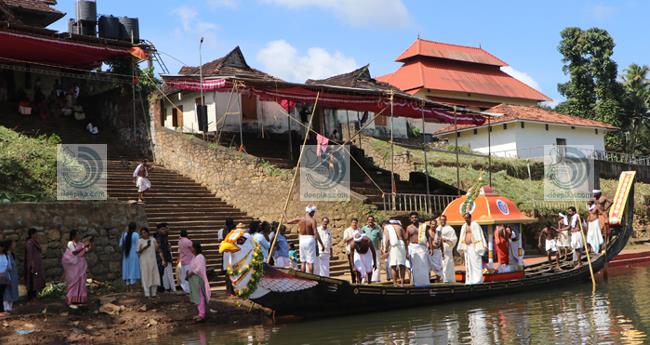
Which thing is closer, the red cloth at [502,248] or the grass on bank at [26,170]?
the grass on bank at [26,170]

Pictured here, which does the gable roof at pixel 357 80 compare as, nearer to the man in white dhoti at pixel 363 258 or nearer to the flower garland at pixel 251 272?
the man in white dhoti at pixel 363 258

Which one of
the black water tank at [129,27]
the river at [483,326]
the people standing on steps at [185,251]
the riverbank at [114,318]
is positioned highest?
the black water tank at [129,27]

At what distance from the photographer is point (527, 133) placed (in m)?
36.0

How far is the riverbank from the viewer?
1134cm

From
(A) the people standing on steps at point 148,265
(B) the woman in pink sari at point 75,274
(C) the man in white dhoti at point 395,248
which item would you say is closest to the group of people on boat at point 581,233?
(C) the man in white dhoti at point 395,248

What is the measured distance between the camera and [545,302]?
14133mm

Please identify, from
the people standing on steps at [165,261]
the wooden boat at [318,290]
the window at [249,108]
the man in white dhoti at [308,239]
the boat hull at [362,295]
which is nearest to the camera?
the wooden boat at [318,290]

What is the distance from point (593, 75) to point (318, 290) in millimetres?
35047

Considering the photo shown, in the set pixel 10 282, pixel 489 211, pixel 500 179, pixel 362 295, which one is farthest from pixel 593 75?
pixel 10 282

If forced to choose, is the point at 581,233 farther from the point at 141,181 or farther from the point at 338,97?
the point at 141,181

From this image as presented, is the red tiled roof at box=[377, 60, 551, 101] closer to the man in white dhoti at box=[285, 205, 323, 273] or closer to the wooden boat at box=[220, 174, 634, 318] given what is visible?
the wooden boat at box=[220, 174, 634, 318]

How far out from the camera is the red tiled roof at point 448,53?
48.1 m

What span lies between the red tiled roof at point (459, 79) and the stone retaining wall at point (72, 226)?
1236 inches

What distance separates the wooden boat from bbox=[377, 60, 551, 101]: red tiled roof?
3025 centimetres
